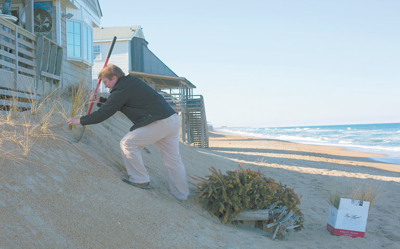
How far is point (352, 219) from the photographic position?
458 centimetres

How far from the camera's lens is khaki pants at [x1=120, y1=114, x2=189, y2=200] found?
415 centimetres

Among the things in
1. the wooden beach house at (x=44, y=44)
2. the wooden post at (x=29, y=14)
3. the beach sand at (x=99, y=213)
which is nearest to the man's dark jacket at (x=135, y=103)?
the beach sand at (x=99, y=213)

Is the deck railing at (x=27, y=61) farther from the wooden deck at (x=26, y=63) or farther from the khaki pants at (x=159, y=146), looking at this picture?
the khaki pants at (x=159, y=146)

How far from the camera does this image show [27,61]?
281 inches

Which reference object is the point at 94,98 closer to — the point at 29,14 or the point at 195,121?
the point at 29,14

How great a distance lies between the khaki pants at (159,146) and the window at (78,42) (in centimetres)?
771

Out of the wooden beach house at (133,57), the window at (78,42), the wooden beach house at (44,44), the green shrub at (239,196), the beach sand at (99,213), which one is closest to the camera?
the beach sand at (99,213)

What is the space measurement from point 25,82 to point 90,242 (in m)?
5.30

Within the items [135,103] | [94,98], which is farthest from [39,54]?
[135,103]

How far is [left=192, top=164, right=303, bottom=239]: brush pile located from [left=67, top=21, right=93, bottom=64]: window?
8197mm

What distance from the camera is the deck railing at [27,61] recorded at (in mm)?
6367

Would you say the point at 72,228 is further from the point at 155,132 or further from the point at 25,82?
the point at 25,82

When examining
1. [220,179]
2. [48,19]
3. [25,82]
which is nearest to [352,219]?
[220,179]

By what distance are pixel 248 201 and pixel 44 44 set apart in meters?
6.53
